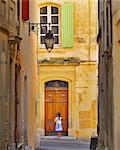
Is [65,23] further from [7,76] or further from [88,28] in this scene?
[7,76]

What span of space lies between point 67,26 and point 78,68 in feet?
7.46

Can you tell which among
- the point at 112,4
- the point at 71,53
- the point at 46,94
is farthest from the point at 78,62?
the point at 112,4

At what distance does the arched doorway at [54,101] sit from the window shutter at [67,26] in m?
2.17

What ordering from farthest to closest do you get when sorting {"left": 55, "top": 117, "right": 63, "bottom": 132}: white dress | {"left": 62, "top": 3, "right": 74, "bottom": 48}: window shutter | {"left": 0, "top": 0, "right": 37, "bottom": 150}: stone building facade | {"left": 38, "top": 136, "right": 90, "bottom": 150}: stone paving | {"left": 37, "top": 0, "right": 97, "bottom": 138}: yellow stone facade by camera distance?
1. {"left": 62, "top": 3, "right": 74, "bottom": 48}: window shutter
2. {"left": 37, "top": 0, "right": 97, "bottom": 138}: yellow stone facade
3. {"left": 55, "top": 117, "right": 63, "bottom": 132}: white dress
4. {"left": 38, "top": 136, "right": 90, "bottom": 150}: stone paving
5. {"left": 0, "top": 0, "right": 37, "bottom": 150}: stone building facade

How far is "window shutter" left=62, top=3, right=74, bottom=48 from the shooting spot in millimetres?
29078

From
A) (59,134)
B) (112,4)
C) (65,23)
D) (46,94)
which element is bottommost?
(59,134)

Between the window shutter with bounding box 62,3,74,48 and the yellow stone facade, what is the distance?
0.85ft

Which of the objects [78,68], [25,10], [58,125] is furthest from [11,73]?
[78,68]

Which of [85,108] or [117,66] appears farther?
[85,108]

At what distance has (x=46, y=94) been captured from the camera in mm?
29984

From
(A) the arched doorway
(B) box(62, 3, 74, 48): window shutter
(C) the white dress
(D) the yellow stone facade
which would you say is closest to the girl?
(C) the white dress

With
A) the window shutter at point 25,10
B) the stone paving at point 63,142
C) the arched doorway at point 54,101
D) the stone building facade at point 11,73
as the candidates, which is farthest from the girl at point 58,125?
the window shutter at point 25,10

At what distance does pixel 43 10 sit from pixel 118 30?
1962 centimetres

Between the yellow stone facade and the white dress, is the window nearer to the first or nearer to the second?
the yellow stone facade
